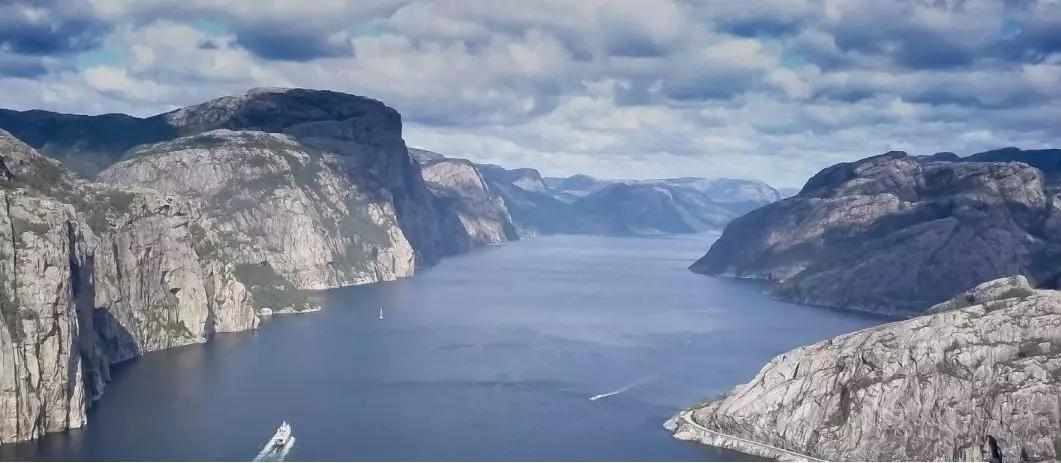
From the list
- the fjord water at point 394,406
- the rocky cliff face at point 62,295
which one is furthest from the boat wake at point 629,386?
the rocky cliff face at point 62,295

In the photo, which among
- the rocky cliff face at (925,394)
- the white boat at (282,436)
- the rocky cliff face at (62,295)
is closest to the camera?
the rocky cliff face at (925,394)

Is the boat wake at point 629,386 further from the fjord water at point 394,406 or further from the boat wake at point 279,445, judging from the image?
the boat wake at point 279,445

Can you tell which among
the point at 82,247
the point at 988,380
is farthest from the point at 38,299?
the point at 988,380

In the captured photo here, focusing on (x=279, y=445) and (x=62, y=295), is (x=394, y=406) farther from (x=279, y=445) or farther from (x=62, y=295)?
(x=62, y=295)

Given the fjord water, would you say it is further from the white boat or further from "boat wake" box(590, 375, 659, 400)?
the white boat

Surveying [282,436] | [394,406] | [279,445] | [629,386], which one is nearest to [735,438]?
[629,386]

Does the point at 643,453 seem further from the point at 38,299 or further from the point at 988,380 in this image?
the point at 38,299
